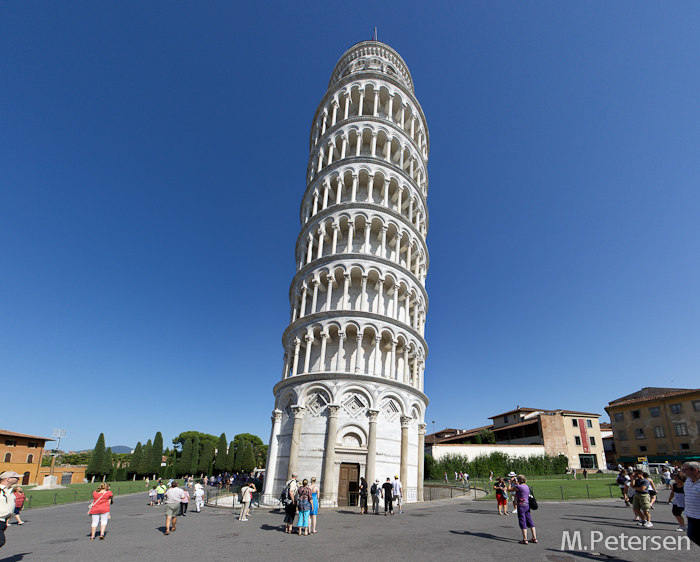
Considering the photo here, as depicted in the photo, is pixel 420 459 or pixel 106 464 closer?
pixel 420 459

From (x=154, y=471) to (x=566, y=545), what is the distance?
74.1 m

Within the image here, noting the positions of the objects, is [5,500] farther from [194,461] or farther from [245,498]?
[194,461]

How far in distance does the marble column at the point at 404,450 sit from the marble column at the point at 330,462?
15.3 ft

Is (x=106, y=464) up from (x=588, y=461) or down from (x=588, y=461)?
down

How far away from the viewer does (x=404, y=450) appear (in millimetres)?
25094

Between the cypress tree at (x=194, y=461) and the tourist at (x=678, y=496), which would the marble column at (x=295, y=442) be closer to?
the tourist at (x=678, y=496)

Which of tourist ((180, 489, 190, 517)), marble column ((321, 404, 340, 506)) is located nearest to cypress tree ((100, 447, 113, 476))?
tourist ((180, 489, 190, 517))

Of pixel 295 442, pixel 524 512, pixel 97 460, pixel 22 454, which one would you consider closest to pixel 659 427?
pixel 295 442

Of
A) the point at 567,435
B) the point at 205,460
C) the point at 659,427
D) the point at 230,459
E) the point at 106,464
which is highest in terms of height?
the point at 659,427

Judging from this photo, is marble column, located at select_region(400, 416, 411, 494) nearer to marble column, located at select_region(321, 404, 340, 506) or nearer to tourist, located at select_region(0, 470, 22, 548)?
marble column, located at select_region(321, 404, 340, 506)

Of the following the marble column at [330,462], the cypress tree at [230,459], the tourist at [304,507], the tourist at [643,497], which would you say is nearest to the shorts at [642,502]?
the tourist at [643,497]

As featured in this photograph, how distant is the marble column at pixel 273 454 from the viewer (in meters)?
24.4

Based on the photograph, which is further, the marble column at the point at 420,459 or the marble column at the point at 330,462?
the marble column at the point at 420,459

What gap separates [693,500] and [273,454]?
2289 cm
